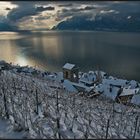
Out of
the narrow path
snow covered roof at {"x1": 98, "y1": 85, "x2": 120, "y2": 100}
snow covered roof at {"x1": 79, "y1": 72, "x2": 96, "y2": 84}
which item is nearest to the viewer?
the narrow path

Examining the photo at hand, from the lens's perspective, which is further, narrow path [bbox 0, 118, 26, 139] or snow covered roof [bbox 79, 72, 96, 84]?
snow covered roof [bbox 79, 72, 96, 84]

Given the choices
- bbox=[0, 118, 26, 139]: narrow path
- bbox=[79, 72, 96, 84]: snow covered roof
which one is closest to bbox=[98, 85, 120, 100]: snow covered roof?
bbox=[79, 72, 96, 84]: snow covered roof

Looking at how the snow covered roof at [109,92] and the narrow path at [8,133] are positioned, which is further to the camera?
the snow covered roof at [109,92]

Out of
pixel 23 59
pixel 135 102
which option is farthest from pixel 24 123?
pixel 23 59

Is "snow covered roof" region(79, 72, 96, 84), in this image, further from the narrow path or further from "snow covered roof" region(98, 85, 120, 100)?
the narrow path

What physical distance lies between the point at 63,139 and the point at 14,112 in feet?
11.9

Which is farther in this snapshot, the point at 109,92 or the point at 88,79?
the point at 88,79

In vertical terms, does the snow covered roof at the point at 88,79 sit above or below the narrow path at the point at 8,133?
below

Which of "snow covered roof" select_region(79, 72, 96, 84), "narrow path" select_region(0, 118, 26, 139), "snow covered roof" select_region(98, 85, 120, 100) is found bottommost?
"snow covered roof" select_region(79, 72, 96, 84)

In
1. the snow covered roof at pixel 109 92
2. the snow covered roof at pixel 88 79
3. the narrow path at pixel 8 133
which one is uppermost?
the narrow path at pixel 8 133

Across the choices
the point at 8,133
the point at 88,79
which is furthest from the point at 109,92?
the point at 8,133

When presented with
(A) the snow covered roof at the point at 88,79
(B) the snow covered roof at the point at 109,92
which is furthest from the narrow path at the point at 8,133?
(A) the snow covered roof at the point at 88,79

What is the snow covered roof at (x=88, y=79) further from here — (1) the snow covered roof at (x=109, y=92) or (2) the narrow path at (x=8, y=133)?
(2) the narrow path at (x=8, y=133)

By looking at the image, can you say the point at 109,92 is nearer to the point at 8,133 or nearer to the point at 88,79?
the point at 88,79
